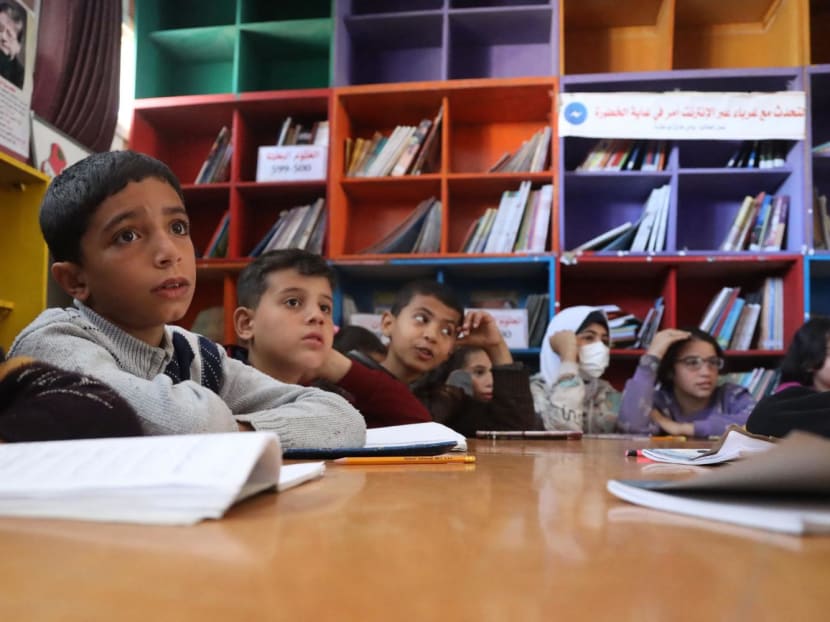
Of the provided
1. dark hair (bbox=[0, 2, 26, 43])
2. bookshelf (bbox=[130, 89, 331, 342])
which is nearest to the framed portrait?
dark hair (bbox=[0, 2, 26, 43])

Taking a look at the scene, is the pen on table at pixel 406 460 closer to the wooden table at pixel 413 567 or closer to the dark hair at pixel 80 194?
the wooden table at pixel 413 567

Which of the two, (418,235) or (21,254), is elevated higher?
(418,235)

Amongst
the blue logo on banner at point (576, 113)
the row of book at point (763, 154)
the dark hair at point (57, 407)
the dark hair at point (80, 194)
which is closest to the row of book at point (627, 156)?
the blue logo on banner at point (576, 113)

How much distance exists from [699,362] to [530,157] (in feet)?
3.53

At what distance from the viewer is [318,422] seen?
2.88 feet

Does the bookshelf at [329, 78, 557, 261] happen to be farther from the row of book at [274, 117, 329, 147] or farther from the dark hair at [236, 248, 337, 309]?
the dark hair at [236, 248, 337, 309]

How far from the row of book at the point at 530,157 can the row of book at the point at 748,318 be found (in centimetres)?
92

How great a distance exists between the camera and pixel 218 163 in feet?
10.1

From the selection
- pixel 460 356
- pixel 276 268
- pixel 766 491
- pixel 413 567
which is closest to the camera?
pixel 413 567

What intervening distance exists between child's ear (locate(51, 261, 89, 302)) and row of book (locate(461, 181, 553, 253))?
6.88ft

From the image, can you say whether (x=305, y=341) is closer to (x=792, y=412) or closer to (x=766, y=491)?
(x=792, y=412)

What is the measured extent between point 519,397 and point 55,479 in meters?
1.80

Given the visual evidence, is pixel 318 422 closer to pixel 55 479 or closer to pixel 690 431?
pixel 55 479

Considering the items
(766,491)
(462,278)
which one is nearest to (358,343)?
(462,278)
